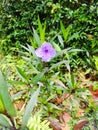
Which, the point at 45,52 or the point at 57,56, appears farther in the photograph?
the point at 57,56

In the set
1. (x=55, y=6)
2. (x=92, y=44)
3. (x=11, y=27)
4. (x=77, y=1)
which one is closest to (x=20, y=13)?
(x=11, y=27)

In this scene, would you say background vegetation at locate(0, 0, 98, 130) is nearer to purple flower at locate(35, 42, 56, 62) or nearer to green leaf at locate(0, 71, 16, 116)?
purple flower at locate(35, 42, 56, 62)

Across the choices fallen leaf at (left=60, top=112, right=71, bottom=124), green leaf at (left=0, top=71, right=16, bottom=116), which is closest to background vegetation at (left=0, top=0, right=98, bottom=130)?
fallen leaf at (left=60, top=112, right=71, bottom=124)

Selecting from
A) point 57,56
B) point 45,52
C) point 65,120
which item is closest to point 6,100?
point 45,52

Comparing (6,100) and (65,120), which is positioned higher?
(6,100)

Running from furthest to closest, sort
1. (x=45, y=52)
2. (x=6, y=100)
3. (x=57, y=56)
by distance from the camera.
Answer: (x=57, y=56) → (x=45, y=52) → (x=6, y=100)

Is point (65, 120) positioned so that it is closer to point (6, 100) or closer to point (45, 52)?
point (45, 52)

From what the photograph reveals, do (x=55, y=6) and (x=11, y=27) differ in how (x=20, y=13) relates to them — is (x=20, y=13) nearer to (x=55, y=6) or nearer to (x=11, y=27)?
(x=11, y=27)

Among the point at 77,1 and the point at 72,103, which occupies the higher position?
the point at 77,1
